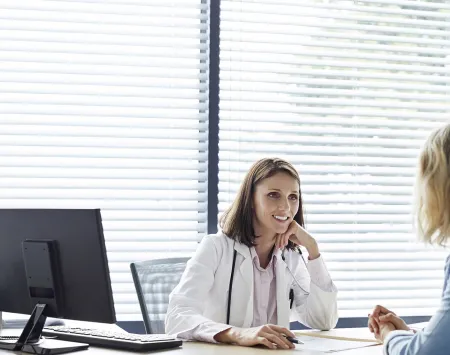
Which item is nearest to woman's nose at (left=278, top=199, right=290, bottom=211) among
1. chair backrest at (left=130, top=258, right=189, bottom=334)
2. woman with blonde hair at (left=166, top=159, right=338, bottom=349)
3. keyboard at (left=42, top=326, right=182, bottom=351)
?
woman with blonde hair at (left=166, top=159, right=338, bottom=349)

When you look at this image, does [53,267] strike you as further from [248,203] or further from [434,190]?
[434,190]

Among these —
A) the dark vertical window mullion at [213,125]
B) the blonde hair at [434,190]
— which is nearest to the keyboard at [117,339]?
the blonde hair at [434,190]

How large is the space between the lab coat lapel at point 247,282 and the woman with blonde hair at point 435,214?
3.53 feet

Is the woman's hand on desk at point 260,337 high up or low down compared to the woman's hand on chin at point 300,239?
down

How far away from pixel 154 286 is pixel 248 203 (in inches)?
21.1

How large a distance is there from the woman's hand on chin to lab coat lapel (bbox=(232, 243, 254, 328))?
148 mm

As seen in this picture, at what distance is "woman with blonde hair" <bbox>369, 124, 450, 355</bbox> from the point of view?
203 cm

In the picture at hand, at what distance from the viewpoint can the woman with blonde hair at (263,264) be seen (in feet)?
10.4

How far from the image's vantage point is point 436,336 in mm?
2035

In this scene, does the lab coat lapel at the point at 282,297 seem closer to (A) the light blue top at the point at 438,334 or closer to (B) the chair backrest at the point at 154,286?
(B) the chair backrest at the point at 154,286

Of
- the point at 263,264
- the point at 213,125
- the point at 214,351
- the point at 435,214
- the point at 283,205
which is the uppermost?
the point at 213,125

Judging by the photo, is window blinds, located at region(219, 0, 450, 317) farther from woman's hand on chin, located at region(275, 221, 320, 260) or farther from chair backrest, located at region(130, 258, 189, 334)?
woman's hand on chin, located at region(275, 221, 320, 260)

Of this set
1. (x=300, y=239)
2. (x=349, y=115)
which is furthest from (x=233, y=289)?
(x=349, y=115)

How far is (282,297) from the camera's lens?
3.24m
